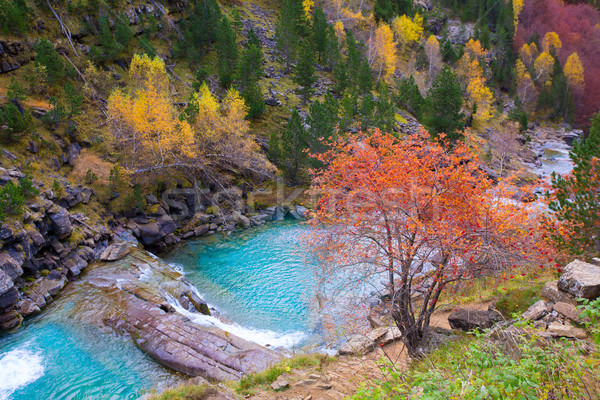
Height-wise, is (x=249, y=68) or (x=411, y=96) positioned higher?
(x=249, y=68)

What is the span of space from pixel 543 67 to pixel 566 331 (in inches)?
3389

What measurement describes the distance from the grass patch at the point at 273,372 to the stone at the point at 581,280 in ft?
23.9

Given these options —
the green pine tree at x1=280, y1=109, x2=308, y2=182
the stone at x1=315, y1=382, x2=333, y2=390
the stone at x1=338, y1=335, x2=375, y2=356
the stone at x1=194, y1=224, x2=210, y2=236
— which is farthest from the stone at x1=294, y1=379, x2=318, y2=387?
the green pine tree at x1=280, y1=109, x2=308, y2=182

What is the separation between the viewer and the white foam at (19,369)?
11180 millimetres

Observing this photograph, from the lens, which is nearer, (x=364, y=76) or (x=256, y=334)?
(x=256, y=334)

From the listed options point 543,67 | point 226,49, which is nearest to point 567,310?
point 226,49

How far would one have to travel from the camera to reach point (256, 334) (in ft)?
49.4

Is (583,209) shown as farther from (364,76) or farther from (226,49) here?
(364,76)

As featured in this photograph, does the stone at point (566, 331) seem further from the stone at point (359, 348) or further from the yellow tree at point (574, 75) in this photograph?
the yellow tree at point (574, 75)

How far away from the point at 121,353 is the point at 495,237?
1438 centimetres

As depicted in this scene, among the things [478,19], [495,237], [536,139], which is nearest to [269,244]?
[495,237]

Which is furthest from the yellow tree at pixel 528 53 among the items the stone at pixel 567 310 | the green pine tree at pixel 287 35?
the stone at pixel 567 310

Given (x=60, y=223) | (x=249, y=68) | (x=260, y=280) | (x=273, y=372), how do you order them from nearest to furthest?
(x=273, y=372) < (x=60, y=223) < (x=260, y=280) < (x=249, y=68)

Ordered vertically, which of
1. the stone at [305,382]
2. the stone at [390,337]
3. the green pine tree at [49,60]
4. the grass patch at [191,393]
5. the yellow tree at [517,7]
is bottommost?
the stone at [390,337]
